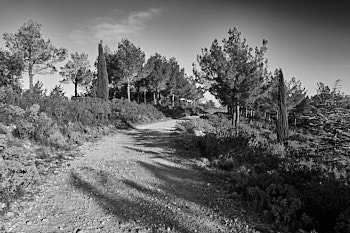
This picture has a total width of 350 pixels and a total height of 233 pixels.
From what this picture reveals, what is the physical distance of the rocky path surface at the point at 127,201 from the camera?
4.45 meters

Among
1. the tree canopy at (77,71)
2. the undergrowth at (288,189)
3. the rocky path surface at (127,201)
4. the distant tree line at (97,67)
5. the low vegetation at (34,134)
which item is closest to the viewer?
the rocky path surface at (127,201)

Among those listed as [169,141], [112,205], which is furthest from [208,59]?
[112,205]

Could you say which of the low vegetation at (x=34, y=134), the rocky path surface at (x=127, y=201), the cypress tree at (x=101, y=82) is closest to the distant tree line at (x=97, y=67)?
Answer: the cypress tree at (x=101, y=82)

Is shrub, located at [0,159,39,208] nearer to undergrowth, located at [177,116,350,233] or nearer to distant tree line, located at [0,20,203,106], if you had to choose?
undergrowth, located at [177,116,350,233]

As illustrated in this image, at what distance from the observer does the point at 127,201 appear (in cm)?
545

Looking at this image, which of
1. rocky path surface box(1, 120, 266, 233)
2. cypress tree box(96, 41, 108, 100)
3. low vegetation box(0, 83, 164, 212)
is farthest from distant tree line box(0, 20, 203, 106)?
rocky path surface box(1, 120, 266, 233)

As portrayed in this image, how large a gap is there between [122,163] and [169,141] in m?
4.80

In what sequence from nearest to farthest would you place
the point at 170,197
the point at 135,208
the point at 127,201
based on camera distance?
the point at 135,208 < the point at 127,201 < the point at 170,197

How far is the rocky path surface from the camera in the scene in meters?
4.45

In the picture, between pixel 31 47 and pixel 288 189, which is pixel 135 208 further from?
pixel 31 47

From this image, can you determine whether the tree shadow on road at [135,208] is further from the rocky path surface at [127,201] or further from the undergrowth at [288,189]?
the undergrowth at [288,189]

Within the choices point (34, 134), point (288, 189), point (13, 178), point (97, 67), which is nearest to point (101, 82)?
point (97, 67)

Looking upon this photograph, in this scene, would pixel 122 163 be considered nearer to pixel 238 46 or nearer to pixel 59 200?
pixel 59 200

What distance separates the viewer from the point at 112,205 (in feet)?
17.1
